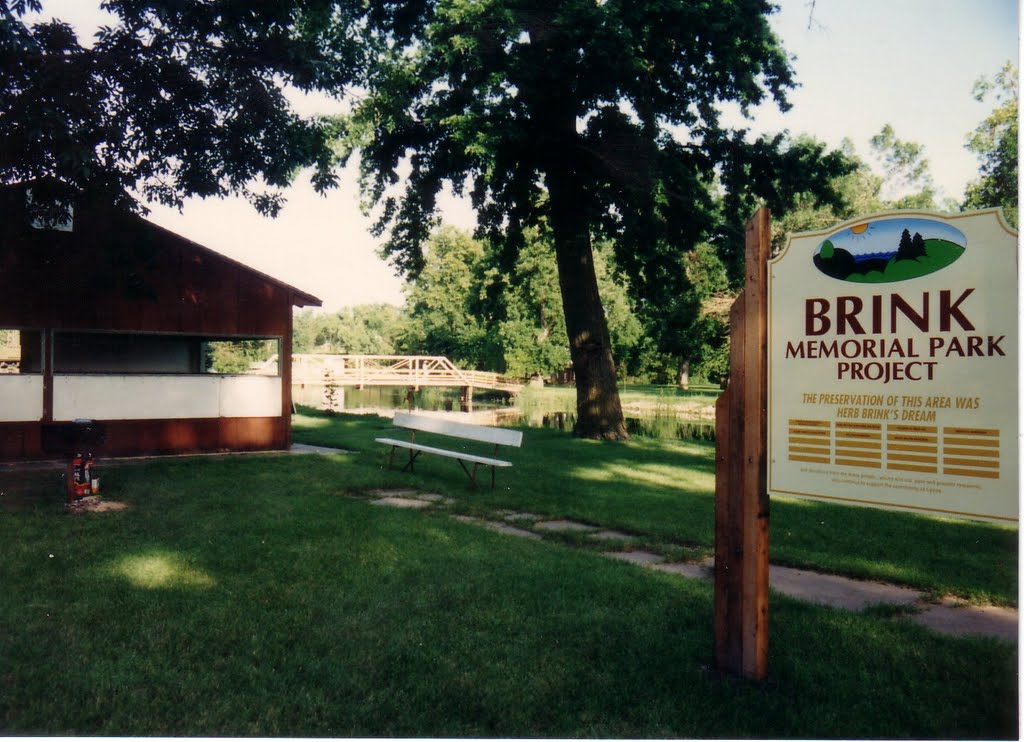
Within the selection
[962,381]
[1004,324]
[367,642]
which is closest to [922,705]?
[962,381]

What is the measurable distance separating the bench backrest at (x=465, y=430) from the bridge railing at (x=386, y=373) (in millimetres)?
27930

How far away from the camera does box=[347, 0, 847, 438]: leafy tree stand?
44.5ft

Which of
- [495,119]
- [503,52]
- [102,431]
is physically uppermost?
[503,52]

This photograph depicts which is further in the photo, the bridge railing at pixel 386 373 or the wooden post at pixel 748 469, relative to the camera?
the bridge railing at pixel 386 373

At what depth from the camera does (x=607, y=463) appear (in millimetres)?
12633

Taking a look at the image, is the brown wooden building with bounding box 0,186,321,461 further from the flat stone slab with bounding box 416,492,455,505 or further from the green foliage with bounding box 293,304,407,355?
the green foliage with bounding box 293,304,407,355

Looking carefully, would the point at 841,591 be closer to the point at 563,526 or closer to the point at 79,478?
the point at 563,526

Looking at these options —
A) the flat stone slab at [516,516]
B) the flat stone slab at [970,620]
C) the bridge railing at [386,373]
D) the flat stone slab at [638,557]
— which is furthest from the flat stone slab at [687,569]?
the bridge railing at [386,373]

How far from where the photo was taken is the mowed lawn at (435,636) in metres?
3.62

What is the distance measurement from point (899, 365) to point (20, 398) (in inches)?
487

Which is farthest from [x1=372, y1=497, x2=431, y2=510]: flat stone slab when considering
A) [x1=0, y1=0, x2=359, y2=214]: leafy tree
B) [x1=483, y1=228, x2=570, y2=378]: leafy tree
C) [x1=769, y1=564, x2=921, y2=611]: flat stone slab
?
[x1=483, y1=228, x2=570, y2=378]: leafy tree

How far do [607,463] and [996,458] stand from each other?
31.0 ft

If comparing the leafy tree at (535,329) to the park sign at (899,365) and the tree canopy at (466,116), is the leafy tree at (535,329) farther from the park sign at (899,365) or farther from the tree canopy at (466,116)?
the park sign at (899,365)

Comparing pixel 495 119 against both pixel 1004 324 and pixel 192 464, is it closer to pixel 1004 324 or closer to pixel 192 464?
pixel 192 464
